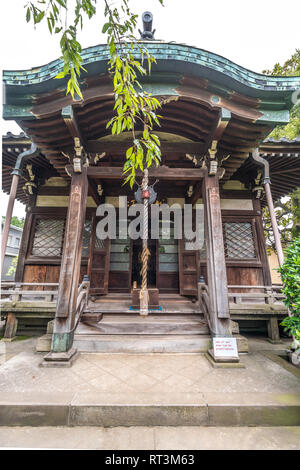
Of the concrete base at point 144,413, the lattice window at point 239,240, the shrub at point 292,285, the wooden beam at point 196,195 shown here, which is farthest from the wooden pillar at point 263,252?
the concrete base at point 144,413

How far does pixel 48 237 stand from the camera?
21.7ft

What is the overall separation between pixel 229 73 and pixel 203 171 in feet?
5.75

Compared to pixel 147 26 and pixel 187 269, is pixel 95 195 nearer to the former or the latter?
pixel 187 269

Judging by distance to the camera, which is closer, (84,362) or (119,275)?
(84,362)

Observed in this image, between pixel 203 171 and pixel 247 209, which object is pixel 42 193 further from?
pixel 247 209

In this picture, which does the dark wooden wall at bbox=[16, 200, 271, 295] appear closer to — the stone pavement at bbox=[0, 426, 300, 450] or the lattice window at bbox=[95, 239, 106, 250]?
the lattice window at bbox=[95, 239, 106, 250]

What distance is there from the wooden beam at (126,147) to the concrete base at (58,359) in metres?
4.15

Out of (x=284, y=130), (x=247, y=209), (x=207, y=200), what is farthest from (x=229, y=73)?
(x=284, y=130)

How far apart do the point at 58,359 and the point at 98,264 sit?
10.6ft

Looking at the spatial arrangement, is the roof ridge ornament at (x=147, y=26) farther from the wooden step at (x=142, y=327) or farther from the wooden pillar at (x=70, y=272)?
the wooden step at (x=142, y=327)

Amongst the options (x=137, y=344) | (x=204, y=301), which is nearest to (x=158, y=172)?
(x=204, y=301)

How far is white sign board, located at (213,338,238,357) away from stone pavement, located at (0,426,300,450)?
1.24 metres
